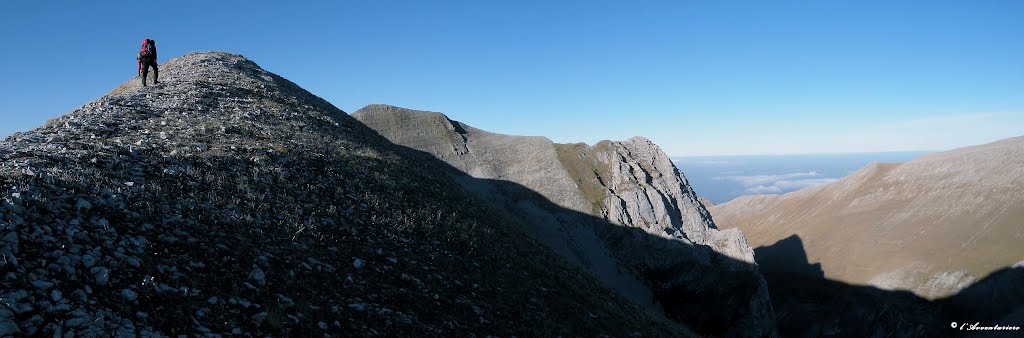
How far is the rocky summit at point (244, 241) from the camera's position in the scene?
829cm

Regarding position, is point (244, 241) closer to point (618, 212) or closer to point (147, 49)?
point (147, 49)

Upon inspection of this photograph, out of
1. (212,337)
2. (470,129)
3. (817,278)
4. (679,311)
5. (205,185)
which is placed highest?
(470,129)

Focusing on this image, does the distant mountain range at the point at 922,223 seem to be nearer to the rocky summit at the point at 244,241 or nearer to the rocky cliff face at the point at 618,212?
the rocky cliff face at the point at 618,212

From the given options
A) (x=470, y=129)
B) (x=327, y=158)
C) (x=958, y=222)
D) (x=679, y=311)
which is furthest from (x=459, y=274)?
(x=958, y=222)

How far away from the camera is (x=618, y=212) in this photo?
3130 inches

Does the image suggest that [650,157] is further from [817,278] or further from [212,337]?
[212,337]

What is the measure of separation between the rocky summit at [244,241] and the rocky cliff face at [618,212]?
3171 cm

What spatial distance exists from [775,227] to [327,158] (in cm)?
17524

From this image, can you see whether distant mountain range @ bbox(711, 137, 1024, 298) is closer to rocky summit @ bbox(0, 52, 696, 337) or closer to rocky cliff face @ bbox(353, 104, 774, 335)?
rocky cliff face @ bbox(353, 104, 774, 335)

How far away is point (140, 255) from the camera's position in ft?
31.4

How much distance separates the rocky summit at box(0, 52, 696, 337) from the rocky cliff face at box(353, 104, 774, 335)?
31.7m

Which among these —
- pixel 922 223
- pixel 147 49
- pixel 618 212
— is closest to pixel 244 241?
pixel 147 49

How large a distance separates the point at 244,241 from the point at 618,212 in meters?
72.5

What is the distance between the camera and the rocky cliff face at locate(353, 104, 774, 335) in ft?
195
